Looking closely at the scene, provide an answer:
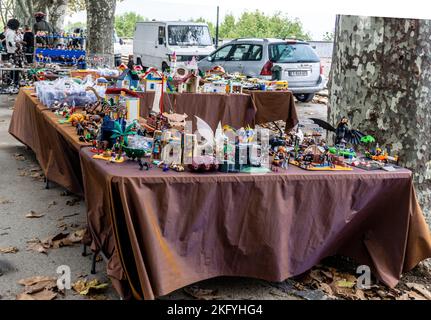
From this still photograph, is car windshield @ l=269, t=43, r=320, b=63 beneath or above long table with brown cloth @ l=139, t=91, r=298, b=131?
above

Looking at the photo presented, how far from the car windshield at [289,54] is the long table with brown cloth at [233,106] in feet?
15.1

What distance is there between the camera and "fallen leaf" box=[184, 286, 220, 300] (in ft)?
11.8

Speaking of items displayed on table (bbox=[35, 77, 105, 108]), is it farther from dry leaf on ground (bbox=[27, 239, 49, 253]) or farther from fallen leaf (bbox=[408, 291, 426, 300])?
fallen leaf (bbox=[408, 291, 426, 300])

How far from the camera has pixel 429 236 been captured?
3.79m

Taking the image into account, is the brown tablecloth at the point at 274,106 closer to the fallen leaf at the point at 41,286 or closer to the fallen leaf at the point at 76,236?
the fallen leaf at the point at 76,236

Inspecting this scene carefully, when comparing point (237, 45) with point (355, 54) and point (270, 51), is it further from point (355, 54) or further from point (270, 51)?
point (355, 54)

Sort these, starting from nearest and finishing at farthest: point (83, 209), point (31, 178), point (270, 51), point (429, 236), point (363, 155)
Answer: point (429, 236) < point (363, 155) < point (83, 209) < point (31, 178) < point (270, 51)

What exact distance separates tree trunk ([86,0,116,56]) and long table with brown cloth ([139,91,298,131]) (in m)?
5.45

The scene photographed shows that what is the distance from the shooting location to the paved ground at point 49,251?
370 cm

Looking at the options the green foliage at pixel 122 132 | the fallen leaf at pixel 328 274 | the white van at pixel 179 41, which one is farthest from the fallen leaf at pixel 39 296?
the white van at pixel 179 41

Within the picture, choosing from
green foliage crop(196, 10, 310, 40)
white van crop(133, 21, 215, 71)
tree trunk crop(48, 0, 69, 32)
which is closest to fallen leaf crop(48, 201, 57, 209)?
white van crop(133, 21, 215, 71)
